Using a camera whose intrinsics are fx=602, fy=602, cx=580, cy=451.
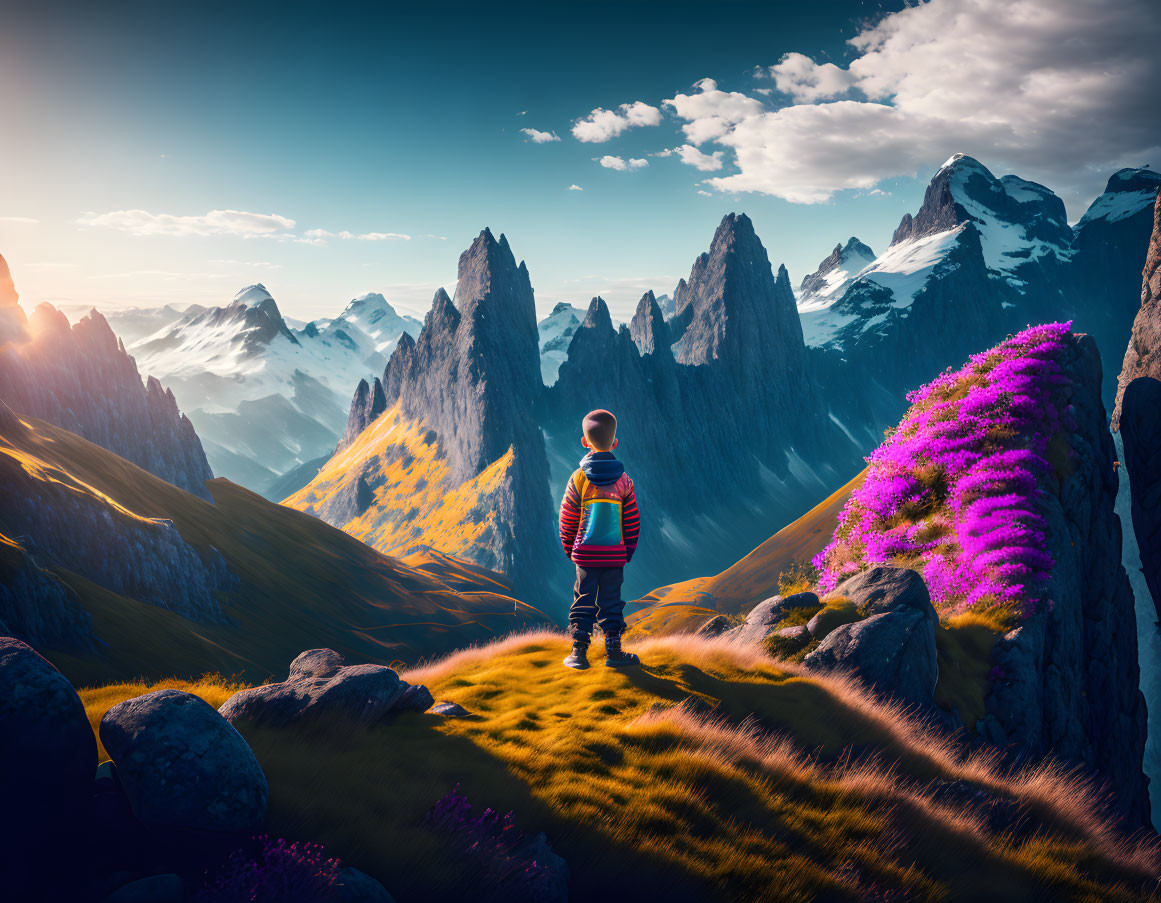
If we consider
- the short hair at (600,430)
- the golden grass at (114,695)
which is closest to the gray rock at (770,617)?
the short hair at (600,430)

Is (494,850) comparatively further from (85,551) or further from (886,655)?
(85,551)

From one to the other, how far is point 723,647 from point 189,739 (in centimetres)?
1158

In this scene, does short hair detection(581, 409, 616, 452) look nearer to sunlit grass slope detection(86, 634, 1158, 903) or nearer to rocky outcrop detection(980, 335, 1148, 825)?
sunlit grass slope detection(86, 634, 1158, 903)

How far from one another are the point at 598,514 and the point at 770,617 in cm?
894

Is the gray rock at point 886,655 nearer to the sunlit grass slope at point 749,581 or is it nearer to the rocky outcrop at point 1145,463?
the rocky outcrop at point 1145,463

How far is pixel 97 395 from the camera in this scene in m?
117

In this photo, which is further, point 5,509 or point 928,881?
point 5,509

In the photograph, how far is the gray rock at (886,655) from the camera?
15.3 m

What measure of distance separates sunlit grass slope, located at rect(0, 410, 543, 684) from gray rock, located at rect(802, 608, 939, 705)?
53.3 feet

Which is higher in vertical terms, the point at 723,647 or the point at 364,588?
the point at 723,647

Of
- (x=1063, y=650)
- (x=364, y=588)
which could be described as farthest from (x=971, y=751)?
(x=364, y=588)

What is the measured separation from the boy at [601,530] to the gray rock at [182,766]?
21.1ft

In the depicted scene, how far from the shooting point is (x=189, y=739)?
7.32 meters

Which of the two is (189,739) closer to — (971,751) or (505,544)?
(971,751)
